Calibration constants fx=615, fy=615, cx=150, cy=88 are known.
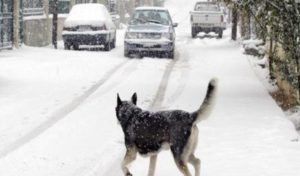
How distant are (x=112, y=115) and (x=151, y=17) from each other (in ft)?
39.8

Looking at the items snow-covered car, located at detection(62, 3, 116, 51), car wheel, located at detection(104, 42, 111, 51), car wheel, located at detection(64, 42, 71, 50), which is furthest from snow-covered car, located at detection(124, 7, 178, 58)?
car wheel, located at detection(64, 42, 71, 50)

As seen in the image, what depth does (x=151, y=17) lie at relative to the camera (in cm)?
2223

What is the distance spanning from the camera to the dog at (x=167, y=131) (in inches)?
235

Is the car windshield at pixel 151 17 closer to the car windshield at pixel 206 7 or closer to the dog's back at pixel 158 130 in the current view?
the car windshield at pixel 206 7

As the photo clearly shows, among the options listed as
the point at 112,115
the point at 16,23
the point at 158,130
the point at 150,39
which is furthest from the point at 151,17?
the point at 158,130

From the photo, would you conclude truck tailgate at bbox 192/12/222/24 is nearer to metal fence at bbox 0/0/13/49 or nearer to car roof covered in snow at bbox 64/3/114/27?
car roof covered in snow at bbox 64/3/114/27

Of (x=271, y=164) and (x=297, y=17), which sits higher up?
(x=297, y=17)

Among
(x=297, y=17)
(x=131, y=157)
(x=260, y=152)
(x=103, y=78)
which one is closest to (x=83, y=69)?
(x=103, y=78)

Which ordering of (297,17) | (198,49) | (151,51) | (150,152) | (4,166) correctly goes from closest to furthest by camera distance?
(150,152)
(4,166)
(297,17)
(151,51)
(198,49)

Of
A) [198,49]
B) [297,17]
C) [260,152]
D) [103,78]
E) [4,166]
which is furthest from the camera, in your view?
[198,49]

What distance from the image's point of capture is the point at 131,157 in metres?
6.20

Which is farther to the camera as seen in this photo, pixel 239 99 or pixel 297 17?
pixel 239 99

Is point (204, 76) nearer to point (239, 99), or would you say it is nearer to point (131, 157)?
point (239, 99)

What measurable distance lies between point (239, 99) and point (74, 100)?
10.8 feet
